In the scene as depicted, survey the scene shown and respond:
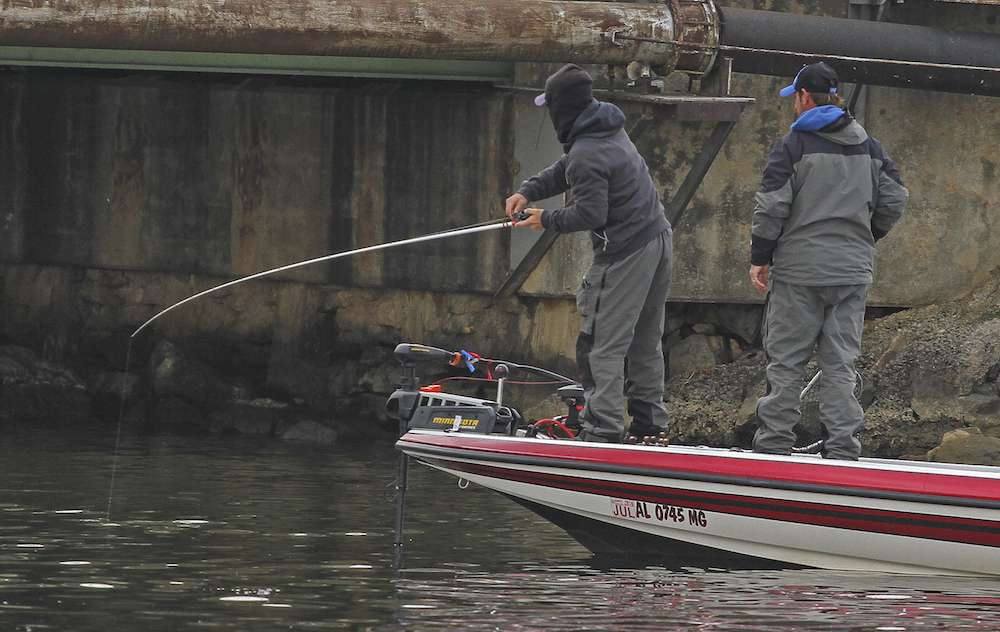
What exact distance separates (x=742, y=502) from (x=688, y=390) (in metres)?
6.45

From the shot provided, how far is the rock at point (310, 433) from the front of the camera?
52.0ft

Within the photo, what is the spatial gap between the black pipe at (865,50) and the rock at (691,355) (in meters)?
2.23

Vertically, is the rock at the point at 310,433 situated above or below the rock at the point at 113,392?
below

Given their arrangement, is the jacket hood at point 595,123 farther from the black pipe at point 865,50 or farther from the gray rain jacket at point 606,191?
the black pipe at point 865,50

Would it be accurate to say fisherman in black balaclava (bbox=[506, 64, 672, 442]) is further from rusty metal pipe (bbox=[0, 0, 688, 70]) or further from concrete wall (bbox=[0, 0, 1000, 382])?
concrete wall (bbox=[0, 0, 1000, 382])

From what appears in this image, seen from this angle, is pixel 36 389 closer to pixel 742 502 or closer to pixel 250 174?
pixel 250 174

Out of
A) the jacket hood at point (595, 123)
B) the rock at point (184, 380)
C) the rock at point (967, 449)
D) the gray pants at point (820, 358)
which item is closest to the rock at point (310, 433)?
the rock at point (184, 380)

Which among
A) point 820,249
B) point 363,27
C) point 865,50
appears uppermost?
point 865,50

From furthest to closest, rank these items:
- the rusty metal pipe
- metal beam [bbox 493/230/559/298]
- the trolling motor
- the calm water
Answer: metal beam [bbox 493/230/559/298]
the rusty metal pipe
the trolling motor
the calm water

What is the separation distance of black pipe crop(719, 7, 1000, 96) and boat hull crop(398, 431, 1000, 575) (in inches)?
231

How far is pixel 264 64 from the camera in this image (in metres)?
15.4

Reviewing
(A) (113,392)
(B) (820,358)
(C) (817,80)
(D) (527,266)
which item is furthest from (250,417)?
(C) (817,80)

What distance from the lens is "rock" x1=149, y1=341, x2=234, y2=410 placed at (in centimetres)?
1661

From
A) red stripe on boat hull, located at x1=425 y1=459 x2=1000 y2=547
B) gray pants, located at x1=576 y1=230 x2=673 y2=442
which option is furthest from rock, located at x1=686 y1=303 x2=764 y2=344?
red stripe on boat hull, located at x1=425 y1=459 x2=1000 y2=547
